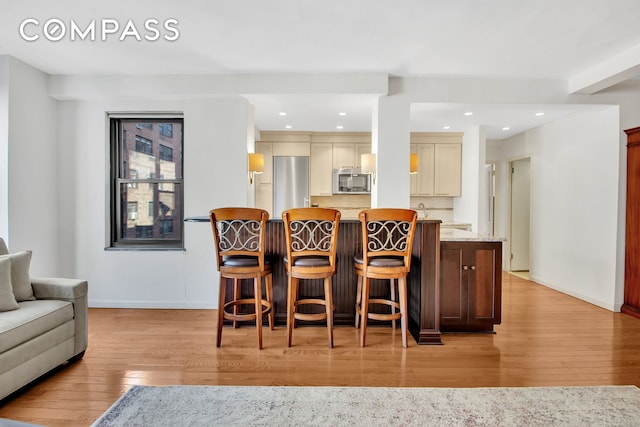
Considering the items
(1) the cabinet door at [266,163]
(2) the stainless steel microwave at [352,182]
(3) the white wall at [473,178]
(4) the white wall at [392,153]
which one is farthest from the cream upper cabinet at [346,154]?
(4) the white wall at [392,153]

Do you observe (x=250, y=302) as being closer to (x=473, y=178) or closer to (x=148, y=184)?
(x=148, y=184)

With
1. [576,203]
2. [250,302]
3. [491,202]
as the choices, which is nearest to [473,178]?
[491,202]

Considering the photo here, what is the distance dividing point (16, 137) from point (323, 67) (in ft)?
10.0

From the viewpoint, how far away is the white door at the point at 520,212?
20.1 ft

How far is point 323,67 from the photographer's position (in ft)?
11.5

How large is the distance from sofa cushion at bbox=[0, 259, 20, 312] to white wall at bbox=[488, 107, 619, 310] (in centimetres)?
556

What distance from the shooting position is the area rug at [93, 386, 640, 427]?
1.81m

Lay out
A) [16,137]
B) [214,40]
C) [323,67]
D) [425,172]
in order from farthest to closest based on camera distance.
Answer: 1. [425,172]
2. [323,67]
3. [16,137]
4. [214,40]

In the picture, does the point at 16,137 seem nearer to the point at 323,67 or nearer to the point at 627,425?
the point at 323,67

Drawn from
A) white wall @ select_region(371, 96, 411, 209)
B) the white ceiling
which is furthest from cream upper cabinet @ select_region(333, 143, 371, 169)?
white wall @ select_region(371, 96, 411, 209)

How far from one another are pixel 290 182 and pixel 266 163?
20.8 inches

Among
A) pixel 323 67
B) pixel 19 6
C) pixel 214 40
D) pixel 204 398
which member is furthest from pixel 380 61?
pixel 204 398

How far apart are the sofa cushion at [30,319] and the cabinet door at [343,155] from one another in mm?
4419

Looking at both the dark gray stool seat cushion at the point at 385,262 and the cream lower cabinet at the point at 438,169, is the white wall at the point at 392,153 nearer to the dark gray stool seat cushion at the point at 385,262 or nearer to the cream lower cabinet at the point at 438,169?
the dark gray stool seat cushion at the point at 385,262
